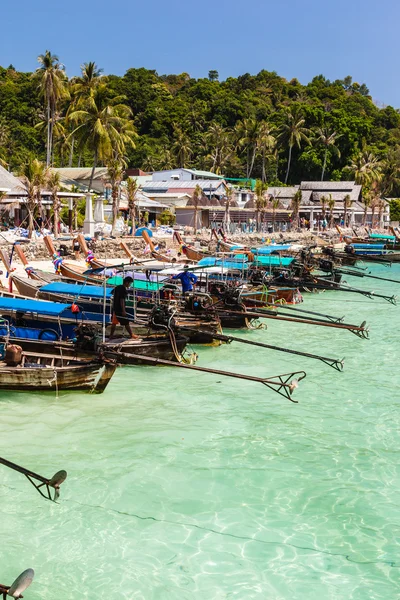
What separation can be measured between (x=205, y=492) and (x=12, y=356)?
5.79 m

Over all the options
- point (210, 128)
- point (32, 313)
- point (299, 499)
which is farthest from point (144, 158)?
point (299, 499)

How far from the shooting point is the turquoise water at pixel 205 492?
8484 millimetres

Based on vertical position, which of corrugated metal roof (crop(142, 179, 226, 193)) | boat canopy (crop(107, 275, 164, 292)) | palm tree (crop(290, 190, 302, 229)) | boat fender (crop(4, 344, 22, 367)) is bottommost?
boat fender (crop(4, 344, 22, 367))

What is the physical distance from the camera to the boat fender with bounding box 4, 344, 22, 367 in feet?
45.4

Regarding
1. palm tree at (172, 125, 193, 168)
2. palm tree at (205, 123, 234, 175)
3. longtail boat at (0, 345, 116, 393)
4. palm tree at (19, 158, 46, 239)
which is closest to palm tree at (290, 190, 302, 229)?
palm tree at (205, 123, 234, 175)

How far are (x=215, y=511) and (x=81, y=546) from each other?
2.21 m

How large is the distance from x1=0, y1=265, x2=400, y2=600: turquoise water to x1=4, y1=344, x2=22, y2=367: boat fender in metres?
0.85

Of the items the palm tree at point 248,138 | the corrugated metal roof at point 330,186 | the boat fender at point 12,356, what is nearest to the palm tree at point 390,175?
the corrugated metal roof at point 330,186

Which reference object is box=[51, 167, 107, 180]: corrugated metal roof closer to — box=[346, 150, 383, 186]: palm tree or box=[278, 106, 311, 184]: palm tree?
box=[278, 106, 311, 184]: palm tree

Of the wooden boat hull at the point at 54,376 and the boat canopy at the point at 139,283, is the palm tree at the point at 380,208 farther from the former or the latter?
the wooden boat hull at the point at 54,376

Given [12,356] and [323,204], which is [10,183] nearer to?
[12,356]

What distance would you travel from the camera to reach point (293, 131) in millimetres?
95125

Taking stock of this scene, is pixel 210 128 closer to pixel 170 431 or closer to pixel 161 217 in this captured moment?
pixel 161 217

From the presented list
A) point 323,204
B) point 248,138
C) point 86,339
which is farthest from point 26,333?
point 248,138
